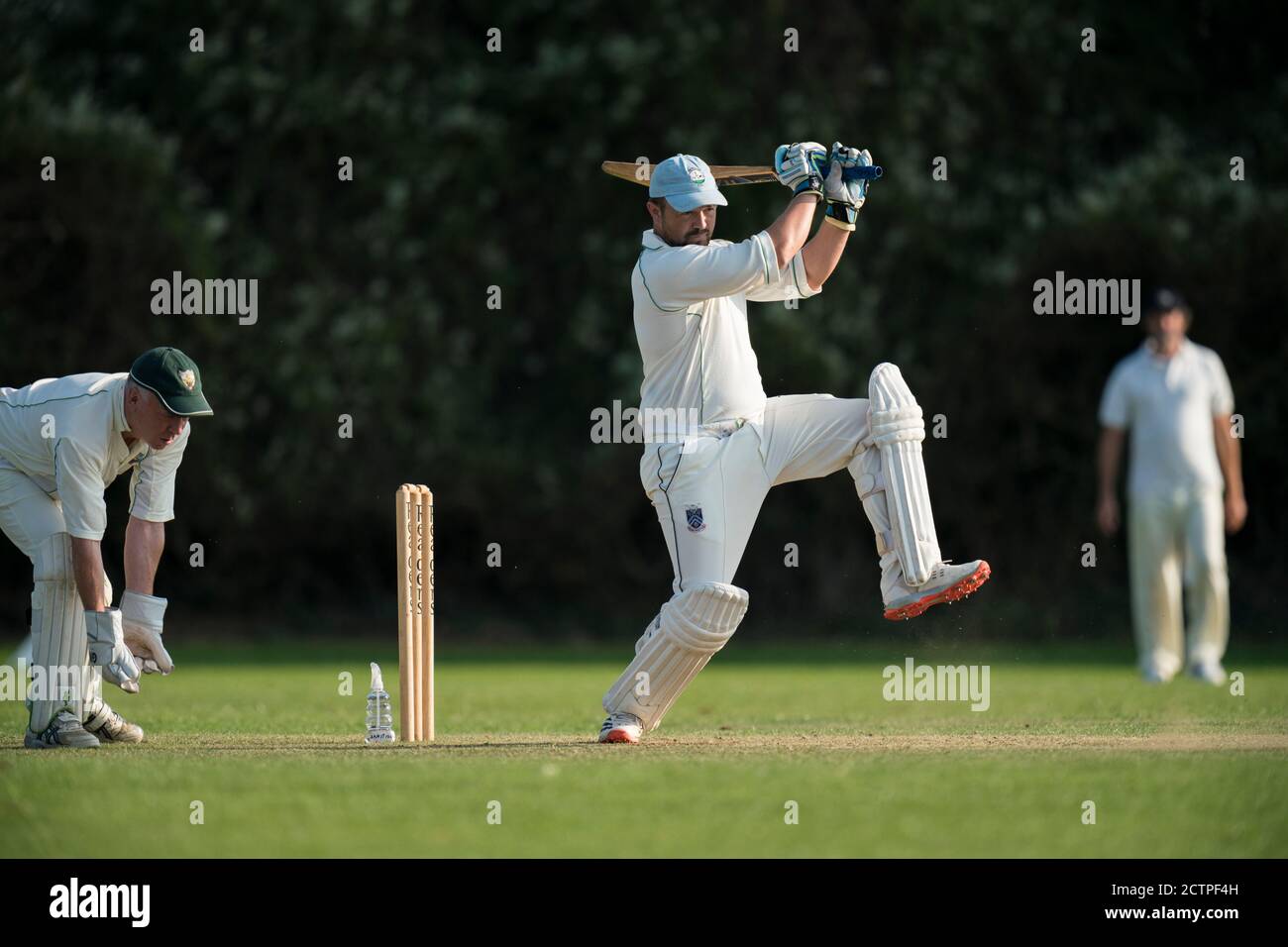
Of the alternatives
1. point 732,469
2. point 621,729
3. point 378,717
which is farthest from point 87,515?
point 732,469

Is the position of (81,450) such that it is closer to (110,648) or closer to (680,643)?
(110,648)

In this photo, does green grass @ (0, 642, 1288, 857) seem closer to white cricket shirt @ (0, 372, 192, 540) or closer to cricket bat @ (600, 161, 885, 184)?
white cricket shirt @ (0, 372, 192, 540)

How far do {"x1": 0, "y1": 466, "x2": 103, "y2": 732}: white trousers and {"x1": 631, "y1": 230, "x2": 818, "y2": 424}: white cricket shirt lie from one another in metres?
2.04

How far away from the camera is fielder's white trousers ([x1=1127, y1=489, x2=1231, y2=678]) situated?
9.97m

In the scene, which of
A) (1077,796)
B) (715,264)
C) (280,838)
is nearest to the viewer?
(280,838)

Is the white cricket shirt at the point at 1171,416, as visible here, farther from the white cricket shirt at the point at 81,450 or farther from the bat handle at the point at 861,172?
the white cricket shirt at the point at 81,450

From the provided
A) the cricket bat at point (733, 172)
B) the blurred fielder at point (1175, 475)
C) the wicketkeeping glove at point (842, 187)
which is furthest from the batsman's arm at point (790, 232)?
the blurred fielder at point (1175, 475)

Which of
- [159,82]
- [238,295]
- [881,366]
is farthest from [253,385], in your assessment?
[881,366]

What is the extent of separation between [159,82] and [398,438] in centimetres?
330

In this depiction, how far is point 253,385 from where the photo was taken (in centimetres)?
1393

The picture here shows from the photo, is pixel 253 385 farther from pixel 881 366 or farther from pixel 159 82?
pixel 881 366

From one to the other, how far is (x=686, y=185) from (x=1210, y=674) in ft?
16.0

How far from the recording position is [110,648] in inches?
240

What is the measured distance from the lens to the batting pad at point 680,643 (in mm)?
6273
